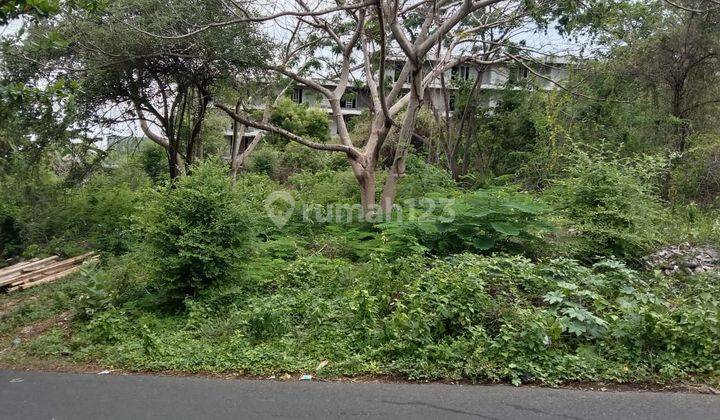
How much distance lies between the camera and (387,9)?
10438 mm

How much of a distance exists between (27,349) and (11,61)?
7320 millimetres

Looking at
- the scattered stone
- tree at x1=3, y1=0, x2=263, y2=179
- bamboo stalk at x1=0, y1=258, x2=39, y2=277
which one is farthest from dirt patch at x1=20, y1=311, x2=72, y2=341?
the scattered stone

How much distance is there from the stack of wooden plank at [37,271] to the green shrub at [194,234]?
387cm

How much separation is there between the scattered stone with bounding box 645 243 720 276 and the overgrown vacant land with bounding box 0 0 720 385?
5 centimetres

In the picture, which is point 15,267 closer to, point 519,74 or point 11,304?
point 11,304

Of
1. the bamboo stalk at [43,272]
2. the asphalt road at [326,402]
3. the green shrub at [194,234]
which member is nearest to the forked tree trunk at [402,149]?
the green shrub at [194,234]

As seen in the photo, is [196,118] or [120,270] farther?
[196,118]

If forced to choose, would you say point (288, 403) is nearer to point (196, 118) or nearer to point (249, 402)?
point (249, 402)

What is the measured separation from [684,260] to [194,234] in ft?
24.5

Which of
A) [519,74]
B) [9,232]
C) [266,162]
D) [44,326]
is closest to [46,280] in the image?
[44,326]

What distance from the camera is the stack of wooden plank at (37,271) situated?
31.7 ft

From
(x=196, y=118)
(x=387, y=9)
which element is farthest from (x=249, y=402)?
(x=196, y=118)

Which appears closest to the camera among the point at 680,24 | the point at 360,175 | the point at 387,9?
the point at 387,9

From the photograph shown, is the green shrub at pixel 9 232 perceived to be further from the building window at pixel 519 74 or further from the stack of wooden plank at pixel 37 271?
the building window at pixel 519 74
